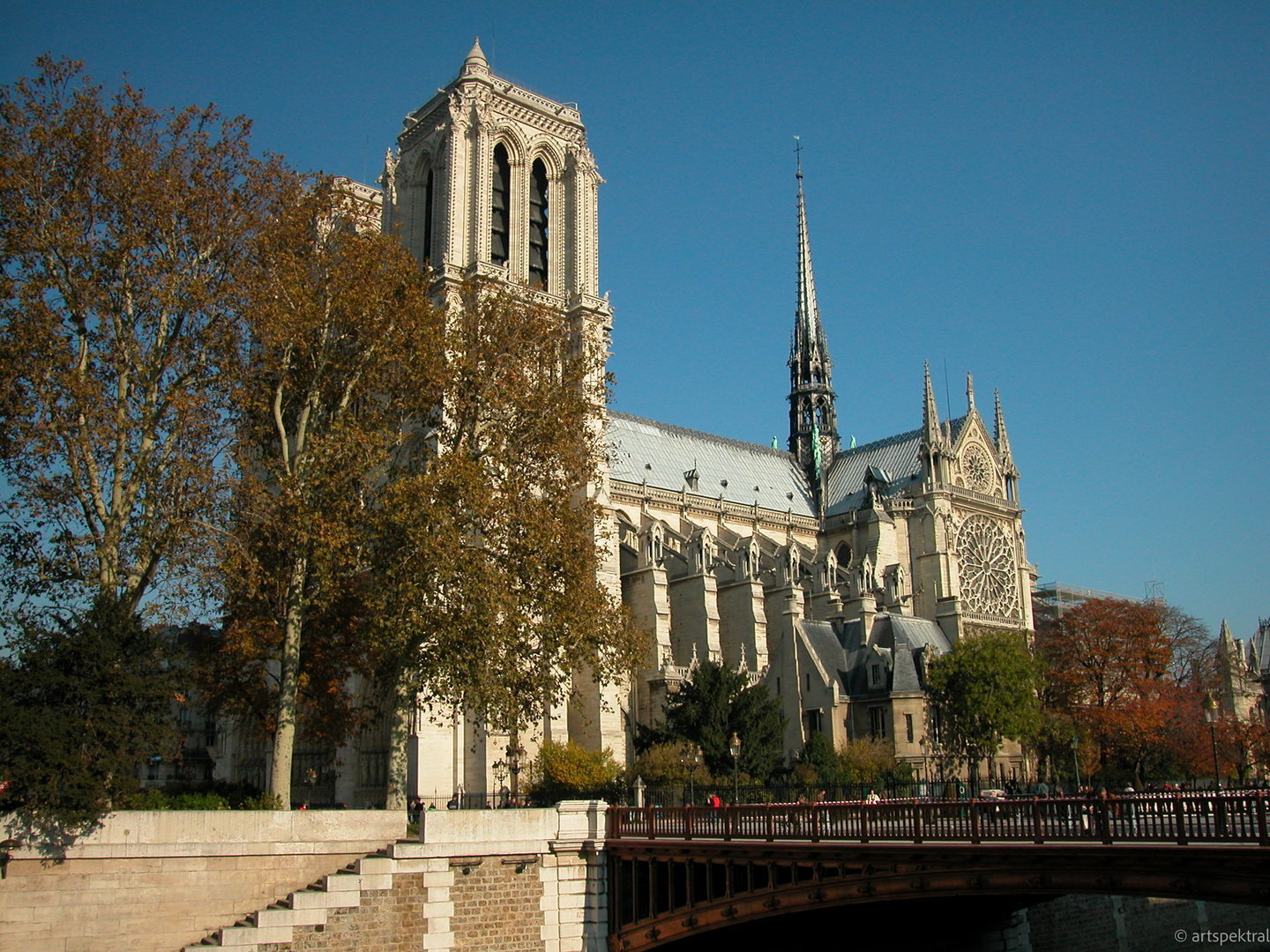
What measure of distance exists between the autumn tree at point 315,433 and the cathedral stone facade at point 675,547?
908cm

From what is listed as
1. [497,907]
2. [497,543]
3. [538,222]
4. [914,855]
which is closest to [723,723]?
[497,543]

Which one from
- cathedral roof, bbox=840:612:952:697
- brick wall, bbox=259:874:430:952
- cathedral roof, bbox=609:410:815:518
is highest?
cathedral roof, bbox=609:410:815:518

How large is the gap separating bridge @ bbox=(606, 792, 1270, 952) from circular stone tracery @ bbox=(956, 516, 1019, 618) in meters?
35.5

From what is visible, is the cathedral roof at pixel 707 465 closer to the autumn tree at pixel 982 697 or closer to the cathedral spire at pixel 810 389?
the cathedral spire at pixel 810 389

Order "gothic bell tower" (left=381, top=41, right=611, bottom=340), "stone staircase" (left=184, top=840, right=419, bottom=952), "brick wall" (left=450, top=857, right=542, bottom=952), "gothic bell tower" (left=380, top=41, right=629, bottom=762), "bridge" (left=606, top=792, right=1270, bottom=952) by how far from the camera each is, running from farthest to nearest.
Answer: "gothic bell tower" (left=381, top=41, right=611, bottom=340)
"gothic bell tower" (left=380, top=41, right=629, bottom=762)
"brick wall" (left=450, top=857, right=542, bottom=952)
"stone staircase" (left=184, top=840, right=419, bottom=952)
"bridge" (left=606, top=792, right=1270, bottom=952)

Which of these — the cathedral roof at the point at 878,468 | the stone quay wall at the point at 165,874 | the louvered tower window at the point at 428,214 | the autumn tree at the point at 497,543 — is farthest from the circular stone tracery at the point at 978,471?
the stone quay wall at the point at 165,874

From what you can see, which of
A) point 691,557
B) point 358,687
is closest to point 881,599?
point 691,557

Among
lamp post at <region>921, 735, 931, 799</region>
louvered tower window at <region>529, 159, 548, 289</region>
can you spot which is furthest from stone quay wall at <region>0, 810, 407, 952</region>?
louvered tower window at <region>529, 159, 548, 289</region>

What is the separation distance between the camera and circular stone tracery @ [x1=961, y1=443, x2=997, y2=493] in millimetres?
63500

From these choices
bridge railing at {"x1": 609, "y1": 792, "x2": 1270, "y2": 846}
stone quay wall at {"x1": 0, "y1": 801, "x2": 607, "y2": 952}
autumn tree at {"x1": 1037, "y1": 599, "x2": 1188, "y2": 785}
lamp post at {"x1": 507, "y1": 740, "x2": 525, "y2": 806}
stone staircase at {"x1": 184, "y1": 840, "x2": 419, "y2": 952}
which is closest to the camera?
bridge railing at {"x1": 609, "y1": 792, "x2": 1270, "y2": 846}

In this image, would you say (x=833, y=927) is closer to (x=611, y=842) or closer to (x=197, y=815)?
(x=611, y=842)

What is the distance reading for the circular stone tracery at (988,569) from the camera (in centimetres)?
6012

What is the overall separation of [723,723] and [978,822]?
Result: 861 inches

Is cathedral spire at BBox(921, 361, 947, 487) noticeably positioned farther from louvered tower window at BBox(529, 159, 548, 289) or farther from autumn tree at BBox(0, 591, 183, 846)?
autumn tree at BBox(0, 591, 183, 846)
